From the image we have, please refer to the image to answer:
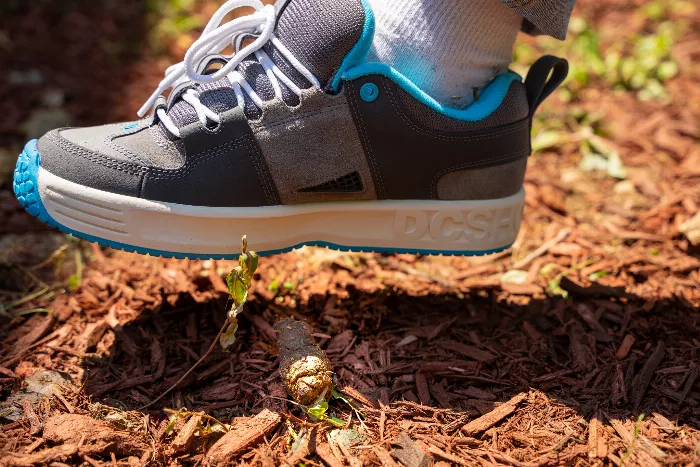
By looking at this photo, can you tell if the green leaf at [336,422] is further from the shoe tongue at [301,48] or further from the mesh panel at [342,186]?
the shoe tongue at [301,48]

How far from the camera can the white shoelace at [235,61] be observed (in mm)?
1491

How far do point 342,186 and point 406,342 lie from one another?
396 mm

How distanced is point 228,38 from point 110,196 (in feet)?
1.49

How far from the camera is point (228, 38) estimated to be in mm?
1593

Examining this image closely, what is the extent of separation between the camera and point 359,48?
1.48m

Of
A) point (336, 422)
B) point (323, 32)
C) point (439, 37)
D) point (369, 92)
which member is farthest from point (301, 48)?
point (336, 422)

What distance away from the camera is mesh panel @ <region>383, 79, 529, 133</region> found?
1502 millimetres

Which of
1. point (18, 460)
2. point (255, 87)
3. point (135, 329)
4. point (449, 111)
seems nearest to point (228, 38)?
point (255, 87)

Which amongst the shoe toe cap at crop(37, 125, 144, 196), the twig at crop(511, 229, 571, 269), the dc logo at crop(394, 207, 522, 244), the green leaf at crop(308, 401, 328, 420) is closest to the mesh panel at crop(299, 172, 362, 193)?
the dc logo at crop(394, 207, 522, 244)

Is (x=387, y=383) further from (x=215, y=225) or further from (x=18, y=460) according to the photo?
(x=18, y=460)

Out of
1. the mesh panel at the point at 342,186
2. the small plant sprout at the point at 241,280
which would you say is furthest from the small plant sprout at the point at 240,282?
the mesh panel at the point at 342,186

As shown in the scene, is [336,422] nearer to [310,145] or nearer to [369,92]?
[310,145]

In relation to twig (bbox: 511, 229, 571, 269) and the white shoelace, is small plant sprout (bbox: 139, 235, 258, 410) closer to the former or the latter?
the white shoelace

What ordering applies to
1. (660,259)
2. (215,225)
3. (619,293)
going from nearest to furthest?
(215,225), (619,293), (660,259)
